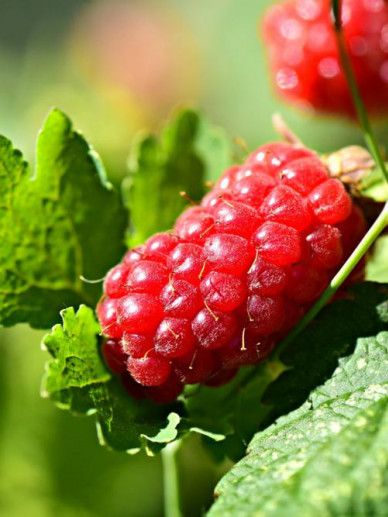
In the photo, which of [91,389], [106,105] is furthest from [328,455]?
[106,105]

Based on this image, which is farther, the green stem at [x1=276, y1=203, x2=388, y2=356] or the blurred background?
the blurred background

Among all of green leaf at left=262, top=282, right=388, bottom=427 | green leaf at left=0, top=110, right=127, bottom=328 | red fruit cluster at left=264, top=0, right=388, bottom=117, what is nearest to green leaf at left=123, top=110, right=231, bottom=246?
green leaf at left=0, top=110, right=127, bottom=328

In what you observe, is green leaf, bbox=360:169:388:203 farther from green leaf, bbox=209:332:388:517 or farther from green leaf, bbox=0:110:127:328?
green leaf, bbox=0:110:127:328

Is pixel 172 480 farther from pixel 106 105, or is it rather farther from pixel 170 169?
pixel 106 105

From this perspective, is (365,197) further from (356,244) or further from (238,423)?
(238,423)

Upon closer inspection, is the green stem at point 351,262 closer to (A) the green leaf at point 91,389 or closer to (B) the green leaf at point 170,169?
(A) the green leaf at point 91,389

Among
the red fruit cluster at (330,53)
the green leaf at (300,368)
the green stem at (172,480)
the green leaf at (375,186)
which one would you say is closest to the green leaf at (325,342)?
the green leaf at (300,368)

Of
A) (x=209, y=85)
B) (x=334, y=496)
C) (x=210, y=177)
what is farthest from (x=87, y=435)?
(x=209, y=85)
